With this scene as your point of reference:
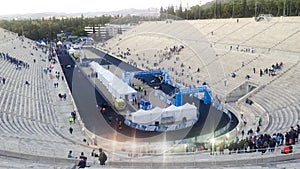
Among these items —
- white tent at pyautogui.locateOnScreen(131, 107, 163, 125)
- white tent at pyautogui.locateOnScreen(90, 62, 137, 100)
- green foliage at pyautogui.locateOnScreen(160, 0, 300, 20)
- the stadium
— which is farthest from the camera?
green foliage at pyautogui.locateOnScreen(160, 0, 300, 20)

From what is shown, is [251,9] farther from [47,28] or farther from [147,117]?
[47,28]

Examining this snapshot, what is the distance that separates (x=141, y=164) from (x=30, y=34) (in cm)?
8374

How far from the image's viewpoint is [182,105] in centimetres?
2181

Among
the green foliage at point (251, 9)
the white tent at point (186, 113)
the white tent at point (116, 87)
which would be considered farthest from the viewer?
the green foliage at point (251, 9)

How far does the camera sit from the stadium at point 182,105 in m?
11.2

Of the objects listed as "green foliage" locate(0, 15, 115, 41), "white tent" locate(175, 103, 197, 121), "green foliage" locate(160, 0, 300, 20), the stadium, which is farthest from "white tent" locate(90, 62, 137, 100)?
"green foliage" locate(0, 15, 115, 41)

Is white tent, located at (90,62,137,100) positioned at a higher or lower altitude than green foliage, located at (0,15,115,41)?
lower

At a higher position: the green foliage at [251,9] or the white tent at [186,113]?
the green foliage at [251,9]

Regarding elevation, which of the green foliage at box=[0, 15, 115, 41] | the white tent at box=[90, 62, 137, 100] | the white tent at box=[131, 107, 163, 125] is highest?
the green foliage at box=[0, 15, 115, 41]

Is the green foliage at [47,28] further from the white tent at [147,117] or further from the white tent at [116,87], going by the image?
the white tent at [147,117]

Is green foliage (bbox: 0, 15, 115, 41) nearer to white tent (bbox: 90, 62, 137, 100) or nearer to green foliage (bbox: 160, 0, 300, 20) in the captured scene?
green foliage (bbox: 160, 0, 300, 20)

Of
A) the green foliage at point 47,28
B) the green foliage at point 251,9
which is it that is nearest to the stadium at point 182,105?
the green foliage at point 251,9

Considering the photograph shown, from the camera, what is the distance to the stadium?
11.2 m

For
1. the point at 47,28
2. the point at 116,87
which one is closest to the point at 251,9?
the point at 116,87
